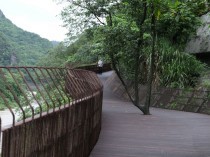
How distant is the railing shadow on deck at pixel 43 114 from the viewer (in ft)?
8.83

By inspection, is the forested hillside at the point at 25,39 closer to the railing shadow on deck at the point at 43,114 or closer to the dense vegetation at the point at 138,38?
the dense vegetation at the point at 138,38

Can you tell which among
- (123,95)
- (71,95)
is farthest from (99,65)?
(71,95)

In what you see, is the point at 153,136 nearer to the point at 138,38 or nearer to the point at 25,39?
the point at 138,38

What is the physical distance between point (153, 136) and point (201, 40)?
998cm

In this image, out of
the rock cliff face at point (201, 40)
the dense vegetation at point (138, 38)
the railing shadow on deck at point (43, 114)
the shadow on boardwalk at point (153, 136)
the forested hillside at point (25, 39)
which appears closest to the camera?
the railing shadow on deck at point (43, 114)

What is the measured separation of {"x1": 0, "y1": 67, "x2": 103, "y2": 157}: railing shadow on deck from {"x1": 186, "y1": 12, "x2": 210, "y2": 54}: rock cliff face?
11.9 m

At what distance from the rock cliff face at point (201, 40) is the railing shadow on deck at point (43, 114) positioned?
11.9m

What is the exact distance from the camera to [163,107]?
14219 mm

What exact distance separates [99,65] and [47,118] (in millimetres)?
25227

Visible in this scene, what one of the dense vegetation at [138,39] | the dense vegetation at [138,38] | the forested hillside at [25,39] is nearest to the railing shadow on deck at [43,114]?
the dense vegetation at [138,38]

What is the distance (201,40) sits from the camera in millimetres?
17234

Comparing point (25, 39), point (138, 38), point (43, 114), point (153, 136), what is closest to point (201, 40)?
point (138, 38)

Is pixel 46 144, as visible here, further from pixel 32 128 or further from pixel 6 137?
pixel 6 137

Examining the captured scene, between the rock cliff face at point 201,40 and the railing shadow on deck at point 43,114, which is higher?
the rock cliff face at point 201,40
